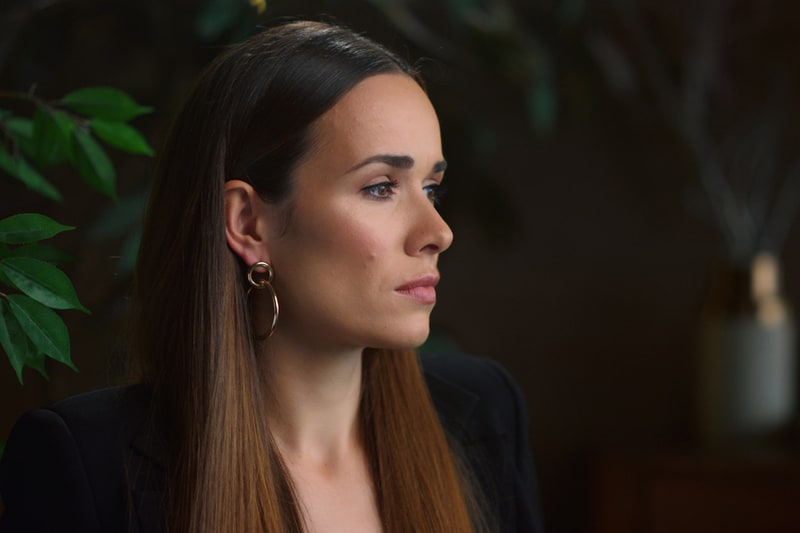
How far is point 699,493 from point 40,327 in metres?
1.81

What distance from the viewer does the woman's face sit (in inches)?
46.2

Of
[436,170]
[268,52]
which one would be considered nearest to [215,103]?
[268,52]

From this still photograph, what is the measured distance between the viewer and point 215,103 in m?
1.20

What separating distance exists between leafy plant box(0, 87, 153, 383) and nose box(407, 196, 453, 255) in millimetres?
341

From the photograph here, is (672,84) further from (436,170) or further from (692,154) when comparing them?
(436,170)

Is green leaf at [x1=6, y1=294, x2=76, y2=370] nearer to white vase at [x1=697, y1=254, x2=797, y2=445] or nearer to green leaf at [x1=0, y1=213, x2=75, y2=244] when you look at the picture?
green leaf at [x1=0, y1=213, x2=75, y2=244]

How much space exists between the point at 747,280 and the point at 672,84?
0.60 meters

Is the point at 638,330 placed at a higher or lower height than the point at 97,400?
higher

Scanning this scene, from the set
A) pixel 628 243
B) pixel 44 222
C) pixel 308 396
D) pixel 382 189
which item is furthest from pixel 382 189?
pixel 628 243

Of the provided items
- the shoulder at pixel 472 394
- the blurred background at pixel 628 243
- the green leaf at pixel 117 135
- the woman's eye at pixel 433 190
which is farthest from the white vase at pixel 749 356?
the green leaf at pixel 117 135

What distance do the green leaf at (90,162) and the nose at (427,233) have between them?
1.25 ft

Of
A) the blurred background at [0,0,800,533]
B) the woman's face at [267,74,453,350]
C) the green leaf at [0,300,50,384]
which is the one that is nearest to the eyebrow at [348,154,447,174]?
the woman's face at [267,74,453,350]

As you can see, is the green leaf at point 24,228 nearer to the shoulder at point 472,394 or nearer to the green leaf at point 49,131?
the green leaf at point 49,131

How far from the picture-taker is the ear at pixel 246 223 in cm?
121
